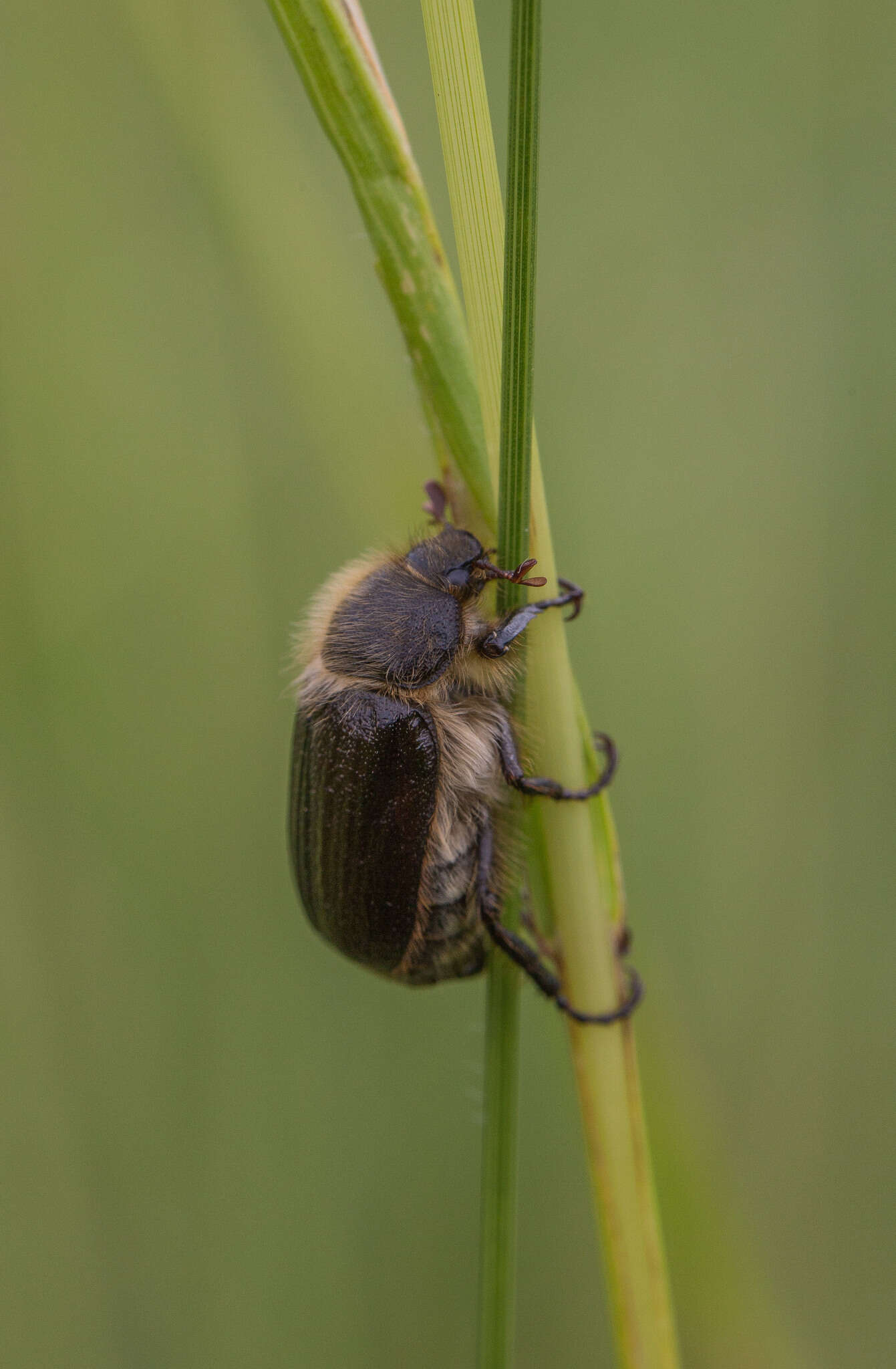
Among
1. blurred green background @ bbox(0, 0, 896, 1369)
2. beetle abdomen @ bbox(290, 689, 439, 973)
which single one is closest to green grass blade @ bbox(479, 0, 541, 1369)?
beetle abdomen @ bbox(290, 689, 439, 973)

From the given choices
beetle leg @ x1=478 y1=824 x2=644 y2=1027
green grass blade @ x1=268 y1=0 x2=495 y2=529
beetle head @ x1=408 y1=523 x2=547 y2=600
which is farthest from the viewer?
beetle head @ x1=408 y1=523 x2=547 y2=600

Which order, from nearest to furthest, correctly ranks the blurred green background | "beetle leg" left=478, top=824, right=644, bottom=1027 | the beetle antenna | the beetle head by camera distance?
the beetle antenna → "beetle leg" left=478, top=824, right=644, bottom=1027 → the beetle head → the blurred green background

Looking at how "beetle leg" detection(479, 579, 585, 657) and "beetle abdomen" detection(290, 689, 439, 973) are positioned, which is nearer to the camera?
"beetle leg" detection(479, 579, 585, 657)

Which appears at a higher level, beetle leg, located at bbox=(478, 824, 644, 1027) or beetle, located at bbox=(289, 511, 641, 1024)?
beetle, located at bbox=(289, 511, 641, 1024)

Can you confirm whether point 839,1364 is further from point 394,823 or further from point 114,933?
point 114,933

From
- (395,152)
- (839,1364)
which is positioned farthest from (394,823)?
(839,1364)

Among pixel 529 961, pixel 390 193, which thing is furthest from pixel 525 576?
pixel 529 961

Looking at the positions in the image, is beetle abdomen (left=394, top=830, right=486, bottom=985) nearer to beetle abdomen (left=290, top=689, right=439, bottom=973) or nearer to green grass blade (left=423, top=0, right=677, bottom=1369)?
beetle abdomen (left=290, top=689, right=439, bottom=973)
